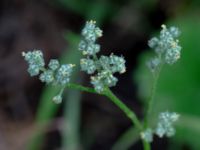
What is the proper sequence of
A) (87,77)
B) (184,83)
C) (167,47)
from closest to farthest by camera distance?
(167,47)
(184,83)
(87,77)

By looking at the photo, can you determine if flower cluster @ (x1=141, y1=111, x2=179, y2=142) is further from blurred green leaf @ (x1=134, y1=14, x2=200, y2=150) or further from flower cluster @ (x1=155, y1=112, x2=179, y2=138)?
blurred green leaf @ (x1=134, y1=14, x2=200, y2=150)

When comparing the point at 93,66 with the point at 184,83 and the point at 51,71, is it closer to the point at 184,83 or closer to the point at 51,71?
the point at 51,71

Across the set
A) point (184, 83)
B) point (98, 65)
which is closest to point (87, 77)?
point (184, 83)

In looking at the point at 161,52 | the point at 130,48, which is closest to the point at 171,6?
the point at 130,48

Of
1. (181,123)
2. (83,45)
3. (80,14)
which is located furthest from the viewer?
(80,14)

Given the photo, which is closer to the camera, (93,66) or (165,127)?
(93,66)

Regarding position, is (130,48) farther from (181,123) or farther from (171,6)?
(181,123)

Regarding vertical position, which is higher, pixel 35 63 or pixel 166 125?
pixel 35 63

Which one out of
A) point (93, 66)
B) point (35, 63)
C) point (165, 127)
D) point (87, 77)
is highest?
point (87, 77)
